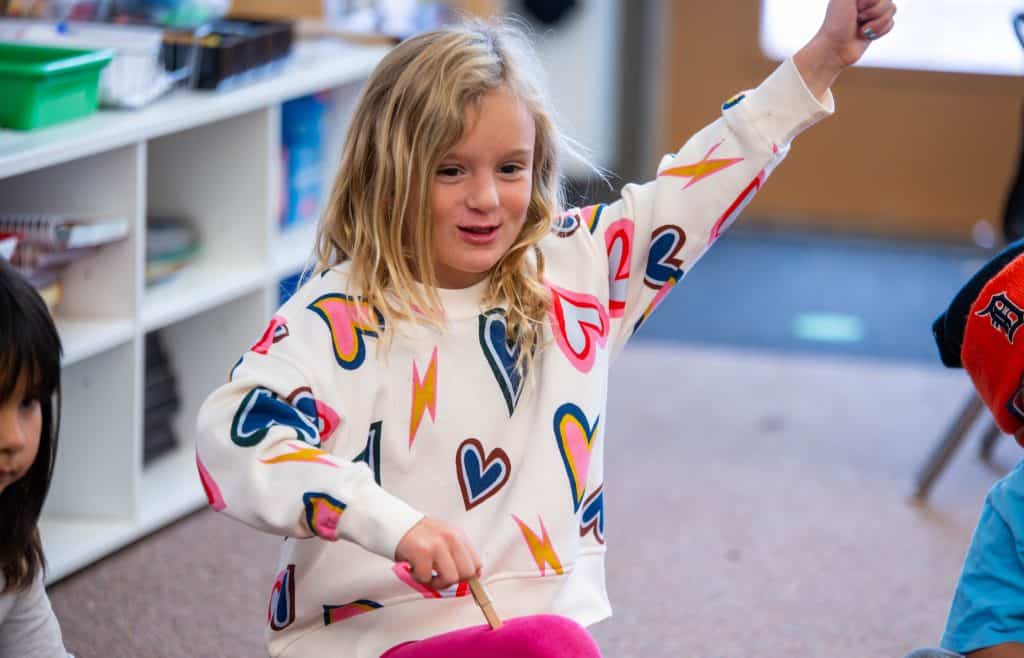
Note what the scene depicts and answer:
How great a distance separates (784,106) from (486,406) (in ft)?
1.19

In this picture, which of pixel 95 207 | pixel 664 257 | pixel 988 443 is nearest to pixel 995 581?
pixel 664 257

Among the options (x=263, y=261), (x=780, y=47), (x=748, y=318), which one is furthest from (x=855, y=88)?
(x=263, y=261)

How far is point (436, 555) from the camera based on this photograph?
95cm

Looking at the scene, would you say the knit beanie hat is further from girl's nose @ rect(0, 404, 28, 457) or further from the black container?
the black container

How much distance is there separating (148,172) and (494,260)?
3.74 feet

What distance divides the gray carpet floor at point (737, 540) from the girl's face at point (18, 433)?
30 cm

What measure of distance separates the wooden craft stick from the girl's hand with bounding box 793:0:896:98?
52cm

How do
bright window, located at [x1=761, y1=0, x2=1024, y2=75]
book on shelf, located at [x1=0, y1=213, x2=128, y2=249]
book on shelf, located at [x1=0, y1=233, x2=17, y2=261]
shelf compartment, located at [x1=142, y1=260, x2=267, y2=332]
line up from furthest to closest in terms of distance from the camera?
1. bright window, located at [x1=761, y1=0, x2=1024, y2=75]
2. shelf compartment, located at [x1=142, y1=260, x2=267, y2=332]
3. book on shelf, located at [x1=0, y1=213, x2=128, y2=249]
4. book on shelf, located at [x1=0, y1=233, x2=17, y2=261]

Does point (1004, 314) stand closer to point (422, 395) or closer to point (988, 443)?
point (422, 395)

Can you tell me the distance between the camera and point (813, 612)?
1737mm

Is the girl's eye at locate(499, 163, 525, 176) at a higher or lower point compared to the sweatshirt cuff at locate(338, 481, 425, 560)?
higher

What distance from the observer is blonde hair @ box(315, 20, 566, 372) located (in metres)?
1.11

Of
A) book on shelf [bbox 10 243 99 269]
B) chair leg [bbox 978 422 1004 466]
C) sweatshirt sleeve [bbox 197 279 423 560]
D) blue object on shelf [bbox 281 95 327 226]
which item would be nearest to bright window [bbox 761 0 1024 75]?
chair leg [bbox 978 422 1004 466]

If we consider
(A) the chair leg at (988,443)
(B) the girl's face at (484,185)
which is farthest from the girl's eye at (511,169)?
(A) the chair leg at (988,443)
